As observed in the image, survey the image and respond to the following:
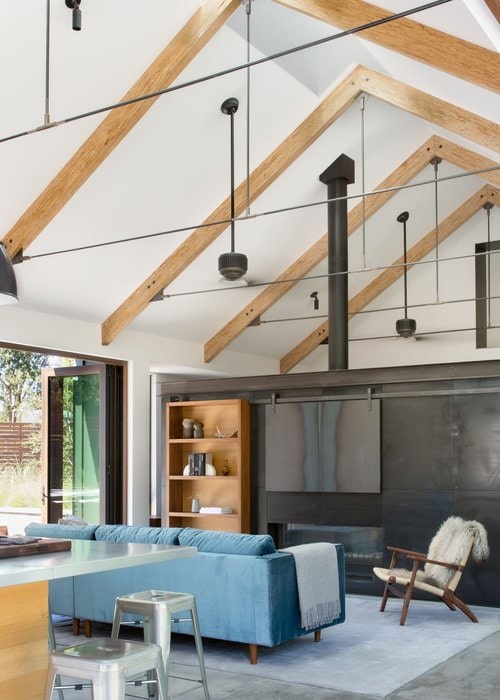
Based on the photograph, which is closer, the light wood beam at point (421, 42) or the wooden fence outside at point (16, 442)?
the light wood beam at point (421, 42)

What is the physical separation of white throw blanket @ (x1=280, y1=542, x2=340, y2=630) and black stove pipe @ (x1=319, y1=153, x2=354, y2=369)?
362 centimetres

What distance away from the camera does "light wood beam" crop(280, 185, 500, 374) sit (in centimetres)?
1092

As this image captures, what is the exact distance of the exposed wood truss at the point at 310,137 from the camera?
7219 millimetres

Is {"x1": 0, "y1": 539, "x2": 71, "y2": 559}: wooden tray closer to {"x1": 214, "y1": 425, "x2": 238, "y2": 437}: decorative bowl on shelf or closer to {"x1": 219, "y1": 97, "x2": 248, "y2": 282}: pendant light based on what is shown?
{"x1": 219, "y1": 97, "x2": 248, "y2": 282}: pendant light

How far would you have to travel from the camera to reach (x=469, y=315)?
11695mm

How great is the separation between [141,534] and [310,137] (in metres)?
4.56

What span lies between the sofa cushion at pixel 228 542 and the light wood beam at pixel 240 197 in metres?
3.23

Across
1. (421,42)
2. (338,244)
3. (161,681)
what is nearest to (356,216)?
(338,244)

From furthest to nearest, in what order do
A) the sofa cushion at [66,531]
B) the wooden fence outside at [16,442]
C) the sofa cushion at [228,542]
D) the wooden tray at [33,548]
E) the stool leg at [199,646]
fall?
the wooden fence outside at [16,442] < the sofa cushion at [66,531] < the sofa cushion at [228,542] < the stool leg at [199,646] < the wooden tray at [33,548]

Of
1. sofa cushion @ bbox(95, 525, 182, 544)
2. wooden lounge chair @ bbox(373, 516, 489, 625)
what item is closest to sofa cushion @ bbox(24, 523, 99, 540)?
sofa cushion @ bbox(95, 525, 182, 544)

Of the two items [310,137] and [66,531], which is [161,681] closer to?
[66,531]

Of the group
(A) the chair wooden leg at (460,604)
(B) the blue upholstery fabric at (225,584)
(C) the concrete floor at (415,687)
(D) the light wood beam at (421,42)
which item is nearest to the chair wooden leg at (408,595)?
(A) the chair wooden leg at (460,604)

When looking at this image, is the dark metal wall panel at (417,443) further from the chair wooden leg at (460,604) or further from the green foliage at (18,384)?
the green foliage at (18,384)

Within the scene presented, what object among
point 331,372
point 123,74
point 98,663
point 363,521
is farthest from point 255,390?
point 98,663
